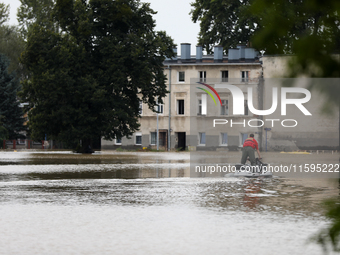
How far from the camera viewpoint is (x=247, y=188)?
19016 millimetres

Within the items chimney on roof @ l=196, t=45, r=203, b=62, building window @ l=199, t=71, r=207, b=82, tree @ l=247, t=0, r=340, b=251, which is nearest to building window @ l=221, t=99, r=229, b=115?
building window @ l=199, t=71, r=207, b=82

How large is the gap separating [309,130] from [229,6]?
705 inches

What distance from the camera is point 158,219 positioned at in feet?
37.1

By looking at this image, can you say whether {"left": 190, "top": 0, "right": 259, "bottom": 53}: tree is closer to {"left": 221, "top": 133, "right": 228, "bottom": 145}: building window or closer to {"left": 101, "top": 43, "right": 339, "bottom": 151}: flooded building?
{"left": 101, "top": 43, "right": 339, "bottom": 151}: flooded building

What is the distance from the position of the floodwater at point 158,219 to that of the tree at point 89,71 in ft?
103

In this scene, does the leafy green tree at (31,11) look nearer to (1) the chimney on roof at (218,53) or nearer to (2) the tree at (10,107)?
(2) the tree at (10,107)

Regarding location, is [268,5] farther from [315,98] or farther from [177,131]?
[177,131]

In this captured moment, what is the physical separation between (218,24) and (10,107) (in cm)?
2540

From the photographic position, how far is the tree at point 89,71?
50531 millimetres

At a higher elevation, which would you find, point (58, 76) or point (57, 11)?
point (57, 11)

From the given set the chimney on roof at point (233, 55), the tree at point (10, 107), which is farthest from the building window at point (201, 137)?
the tree at point (10, 107)

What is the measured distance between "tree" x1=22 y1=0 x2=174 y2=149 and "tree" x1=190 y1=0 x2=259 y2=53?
17.8 m

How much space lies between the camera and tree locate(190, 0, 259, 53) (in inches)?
2773

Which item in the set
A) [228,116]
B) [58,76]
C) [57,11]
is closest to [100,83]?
[58,76]
